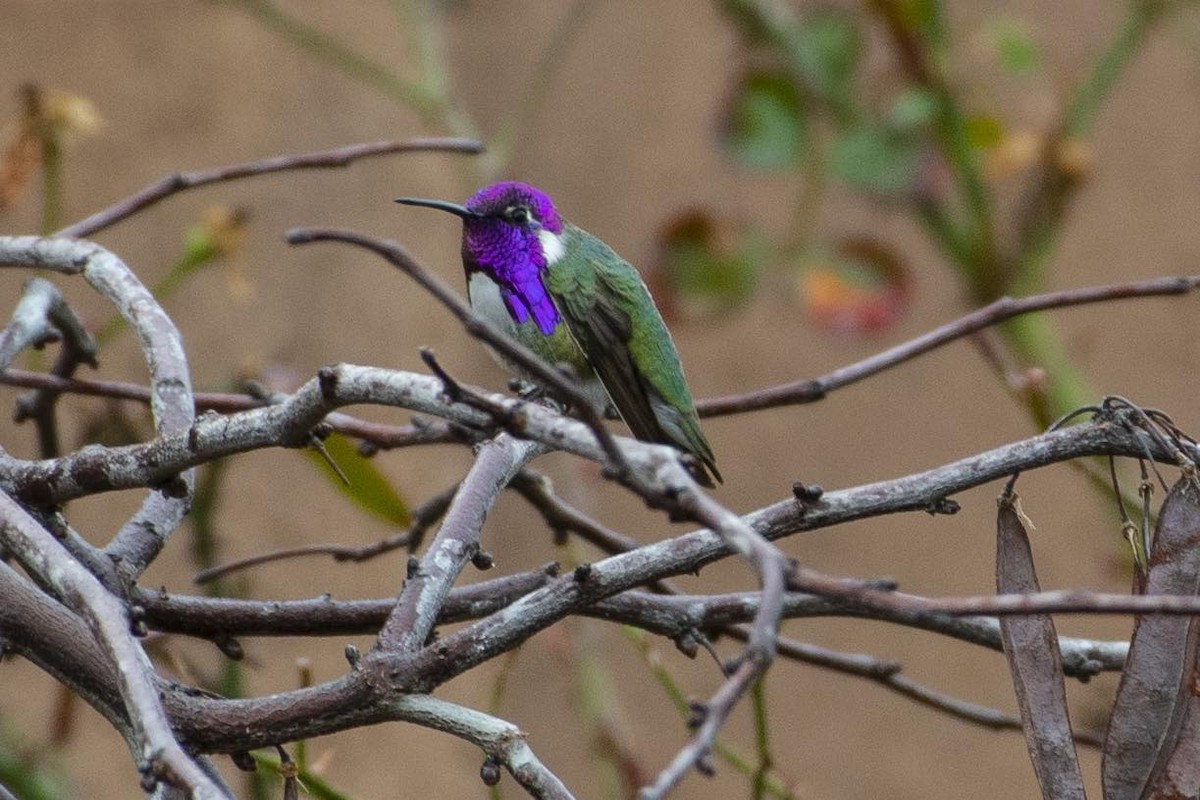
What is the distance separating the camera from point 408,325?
4.38 meters

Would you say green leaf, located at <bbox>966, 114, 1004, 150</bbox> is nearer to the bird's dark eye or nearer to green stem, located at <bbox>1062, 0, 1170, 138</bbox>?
green stem, located at <bbox>1062, 0, 1170, 138</bbox>

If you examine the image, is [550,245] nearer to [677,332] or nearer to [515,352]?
[515,352]

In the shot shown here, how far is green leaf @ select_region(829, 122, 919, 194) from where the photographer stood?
9.28ft

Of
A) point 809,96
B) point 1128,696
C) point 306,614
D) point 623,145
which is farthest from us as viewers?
point 623,145

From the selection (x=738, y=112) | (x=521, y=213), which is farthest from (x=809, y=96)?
(x=521, y=213)

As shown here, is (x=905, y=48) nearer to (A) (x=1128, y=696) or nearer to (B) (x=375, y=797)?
(A) (x=1128, y=696)

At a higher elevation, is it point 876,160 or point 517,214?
point 876,160

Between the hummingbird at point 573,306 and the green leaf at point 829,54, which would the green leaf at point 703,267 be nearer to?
the green leaf at point 829,54

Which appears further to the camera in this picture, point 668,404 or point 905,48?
point 905,48

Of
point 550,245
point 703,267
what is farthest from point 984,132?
point 550,245

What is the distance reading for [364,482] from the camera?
169cm

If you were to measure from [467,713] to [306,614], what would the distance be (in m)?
0.31

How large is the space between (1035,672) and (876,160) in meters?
1.97

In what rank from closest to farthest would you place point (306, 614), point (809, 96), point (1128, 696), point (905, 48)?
point (1128, 696)
point (306, 614)
point (905, 48)
point (809, 96)
